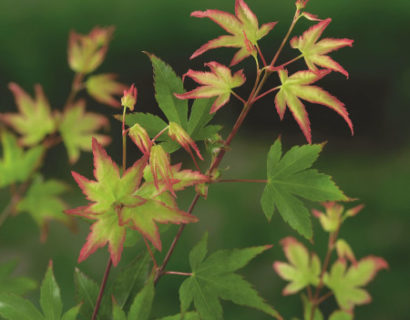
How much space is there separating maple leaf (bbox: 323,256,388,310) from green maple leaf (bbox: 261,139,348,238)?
0.35 m

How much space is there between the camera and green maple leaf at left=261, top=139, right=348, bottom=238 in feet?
1.72

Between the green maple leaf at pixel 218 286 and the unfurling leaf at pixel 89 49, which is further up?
the unfurling leaf at pixel 89 49

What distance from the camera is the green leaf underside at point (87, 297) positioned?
0.58 metres

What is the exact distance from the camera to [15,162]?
1.01 m

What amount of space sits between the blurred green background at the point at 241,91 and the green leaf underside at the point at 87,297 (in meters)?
1.54

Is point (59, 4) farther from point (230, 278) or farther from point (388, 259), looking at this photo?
point (230, 278)

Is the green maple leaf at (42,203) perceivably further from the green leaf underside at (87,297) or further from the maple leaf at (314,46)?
the maple leaf at (314,46)

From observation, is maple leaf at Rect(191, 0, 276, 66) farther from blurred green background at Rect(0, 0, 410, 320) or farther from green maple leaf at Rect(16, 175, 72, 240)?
blurred green background at Rect(0, 0, 410, 320)

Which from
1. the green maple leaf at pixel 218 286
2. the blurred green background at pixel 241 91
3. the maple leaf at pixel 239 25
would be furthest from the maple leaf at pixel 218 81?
the blurred green background at pixel 241 91

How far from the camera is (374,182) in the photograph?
243 centimetres

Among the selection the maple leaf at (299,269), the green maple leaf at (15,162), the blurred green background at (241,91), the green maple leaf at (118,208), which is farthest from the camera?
the blurred green background at (241,91)

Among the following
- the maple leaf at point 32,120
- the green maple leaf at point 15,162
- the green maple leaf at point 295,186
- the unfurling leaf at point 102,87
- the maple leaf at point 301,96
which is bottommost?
the green maple leaf at point 15,162

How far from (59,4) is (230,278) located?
99.5 inches

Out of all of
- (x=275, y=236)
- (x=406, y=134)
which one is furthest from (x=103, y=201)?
(x=406, y=134)
